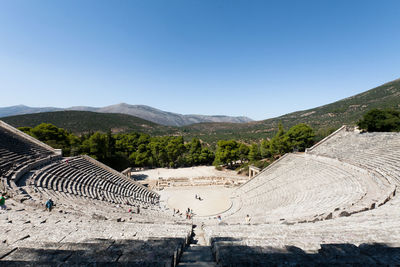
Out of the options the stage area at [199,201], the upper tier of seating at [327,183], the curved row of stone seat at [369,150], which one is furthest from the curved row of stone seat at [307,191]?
the stage area at [199,201]

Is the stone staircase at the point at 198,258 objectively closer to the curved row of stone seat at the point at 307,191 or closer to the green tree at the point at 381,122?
the curved row of stone seat at the point at 307,191

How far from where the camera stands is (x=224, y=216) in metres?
17.3

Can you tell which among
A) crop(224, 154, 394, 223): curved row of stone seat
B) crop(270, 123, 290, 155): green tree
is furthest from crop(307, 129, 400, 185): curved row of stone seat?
crop(270, 123, 290, 155): green tree

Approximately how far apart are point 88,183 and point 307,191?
20373 mm

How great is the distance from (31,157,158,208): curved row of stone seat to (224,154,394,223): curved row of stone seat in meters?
10.7

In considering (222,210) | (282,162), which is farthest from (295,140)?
(222,210)

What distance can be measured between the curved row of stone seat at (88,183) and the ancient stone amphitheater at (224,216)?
133 millimetres

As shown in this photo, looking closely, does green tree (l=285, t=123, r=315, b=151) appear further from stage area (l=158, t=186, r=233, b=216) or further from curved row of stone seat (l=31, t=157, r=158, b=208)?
curved row of stone seat (l=31, t=157, r=158, b=208)

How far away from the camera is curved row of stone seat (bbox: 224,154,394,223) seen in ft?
33.1

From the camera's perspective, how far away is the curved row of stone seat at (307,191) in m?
10.1

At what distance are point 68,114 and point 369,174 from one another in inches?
4594

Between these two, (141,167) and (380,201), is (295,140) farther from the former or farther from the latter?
(141,167)

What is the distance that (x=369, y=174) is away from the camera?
13227 millimetres

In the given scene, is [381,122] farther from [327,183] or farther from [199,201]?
[199,201]
